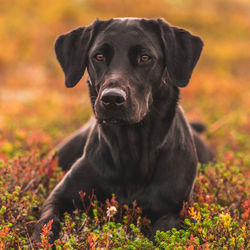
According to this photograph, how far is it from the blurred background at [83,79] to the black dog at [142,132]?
182cm

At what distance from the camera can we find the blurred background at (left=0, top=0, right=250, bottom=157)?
21.4ft

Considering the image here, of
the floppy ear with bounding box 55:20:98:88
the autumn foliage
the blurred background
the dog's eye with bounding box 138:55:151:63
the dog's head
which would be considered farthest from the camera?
the blurred background

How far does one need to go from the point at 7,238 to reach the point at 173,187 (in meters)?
1.36

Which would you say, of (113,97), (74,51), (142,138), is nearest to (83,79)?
(74,51)

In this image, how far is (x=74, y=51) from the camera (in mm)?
3496

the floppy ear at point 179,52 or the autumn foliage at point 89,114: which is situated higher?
the floppy ear at point 179,52

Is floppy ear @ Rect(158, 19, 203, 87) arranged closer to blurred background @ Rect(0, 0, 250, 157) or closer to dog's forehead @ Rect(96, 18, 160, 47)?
dog's forehead @ Rect(96, 18, 160, 47)

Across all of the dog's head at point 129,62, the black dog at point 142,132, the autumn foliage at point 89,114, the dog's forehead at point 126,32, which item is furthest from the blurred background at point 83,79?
the dog's forehead at point 126,32

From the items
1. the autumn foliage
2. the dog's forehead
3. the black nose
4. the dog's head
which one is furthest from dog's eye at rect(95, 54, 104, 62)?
the autumn foliage

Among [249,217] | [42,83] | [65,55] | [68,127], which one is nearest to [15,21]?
[42,83]

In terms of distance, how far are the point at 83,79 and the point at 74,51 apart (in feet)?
27.7

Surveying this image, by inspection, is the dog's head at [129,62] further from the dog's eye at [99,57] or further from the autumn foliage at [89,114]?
the autumn foliage at [89,114]

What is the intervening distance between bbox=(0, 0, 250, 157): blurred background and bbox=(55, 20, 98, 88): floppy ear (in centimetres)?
166

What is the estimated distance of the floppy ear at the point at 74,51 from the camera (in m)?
3.41
